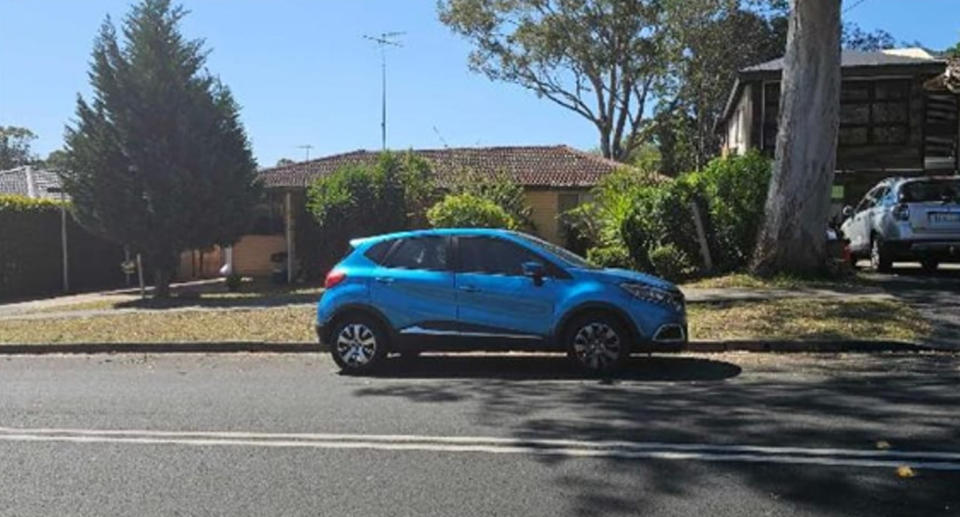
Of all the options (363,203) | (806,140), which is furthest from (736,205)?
(363,203)

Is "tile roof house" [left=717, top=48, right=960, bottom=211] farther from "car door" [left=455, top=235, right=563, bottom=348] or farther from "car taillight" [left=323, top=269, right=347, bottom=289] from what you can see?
"car taillight" [left=323, top=269, right=347, bottom=289]

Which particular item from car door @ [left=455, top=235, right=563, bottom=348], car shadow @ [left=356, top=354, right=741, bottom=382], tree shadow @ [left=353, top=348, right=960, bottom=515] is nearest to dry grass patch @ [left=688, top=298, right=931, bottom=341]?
tree shadow @ [left=353, top=348, right=960, bottom=515]

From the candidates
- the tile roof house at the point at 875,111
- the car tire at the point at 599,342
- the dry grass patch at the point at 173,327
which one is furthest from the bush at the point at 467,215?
the car tire at the point at 599,342

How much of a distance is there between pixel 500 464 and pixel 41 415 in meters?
4.47

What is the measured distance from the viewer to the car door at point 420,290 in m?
10.3

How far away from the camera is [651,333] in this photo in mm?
9758

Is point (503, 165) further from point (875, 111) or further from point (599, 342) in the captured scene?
point (599, 342)

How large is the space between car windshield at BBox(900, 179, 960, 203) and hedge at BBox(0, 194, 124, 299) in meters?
20.4

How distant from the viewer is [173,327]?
14828mm

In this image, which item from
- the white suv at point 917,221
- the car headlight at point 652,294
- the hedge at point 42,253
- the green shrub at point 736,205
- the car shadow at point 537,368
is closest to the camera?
the car shadow at point 537,368

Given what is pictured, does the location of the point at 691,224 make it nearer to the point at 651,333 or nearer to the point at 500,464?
the point at 651,333

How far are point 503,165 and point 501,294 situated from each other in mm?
22900

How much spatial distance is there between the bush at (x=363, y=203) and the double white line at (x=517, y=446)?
17.1m

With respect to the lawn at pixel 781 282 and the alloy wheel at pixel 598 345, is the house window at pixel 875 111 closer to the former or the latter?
the lawn at pixel 781 282
